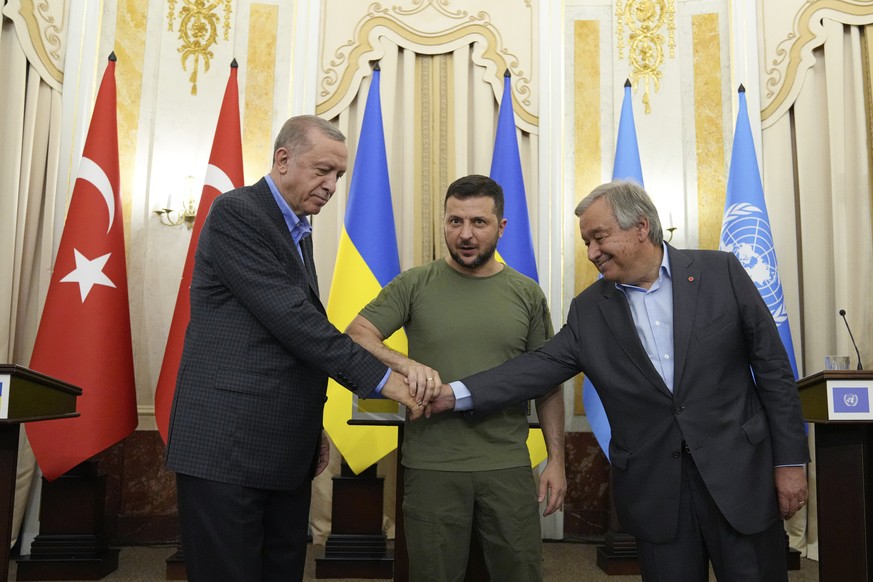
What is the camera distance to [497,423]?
7.18ft

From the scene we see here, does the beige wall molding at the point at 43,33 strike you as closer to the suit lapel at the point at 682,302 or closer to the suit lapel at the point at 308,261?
the suit lapel at the point at 308,261

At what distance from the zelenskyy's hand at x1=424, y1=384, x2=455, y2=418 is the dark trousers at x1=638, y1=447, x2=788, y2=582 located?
0.66 m

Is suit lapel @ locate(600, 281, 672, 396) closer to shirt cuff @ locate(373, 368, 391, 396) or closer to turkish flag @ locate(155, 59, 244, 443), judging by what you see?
shirt cuff @ locate(373, 368, 391, 396)

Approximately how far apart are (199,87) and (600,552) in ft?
12.9

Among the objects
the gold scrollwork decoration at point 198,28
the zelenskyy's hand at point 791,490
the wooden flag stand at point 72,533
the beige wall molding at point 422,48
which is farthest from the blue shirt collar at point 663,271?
the gold scrollwork decoration at point 198,28

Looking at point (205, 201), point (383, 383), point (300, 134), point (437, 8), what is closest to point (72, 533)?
point (205, 201)

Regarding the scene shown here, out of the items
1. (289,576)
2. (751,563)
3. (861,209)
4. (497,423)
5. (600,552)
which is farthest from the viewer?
(861,209)

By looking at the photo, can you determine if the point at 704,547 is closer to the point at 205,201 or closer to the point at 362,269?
the point at 362,269

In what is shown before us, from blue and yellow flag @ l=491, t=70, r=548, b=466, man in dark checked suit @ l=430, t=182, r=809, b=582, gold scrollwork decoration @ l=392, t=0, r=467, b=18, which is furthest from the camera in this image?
gold scrollwork decoration @ l=392, t=0, r=467, b=18

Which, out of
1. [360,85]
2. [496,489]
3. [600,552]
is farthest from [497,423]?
[360,85]

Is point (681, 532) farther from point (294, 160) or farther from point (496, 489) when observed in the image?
point (294, 160)

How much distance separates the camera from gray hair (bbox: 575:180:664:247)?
2086 millimetres

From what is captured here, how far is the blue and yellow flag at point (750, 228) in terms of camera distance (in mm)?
4059

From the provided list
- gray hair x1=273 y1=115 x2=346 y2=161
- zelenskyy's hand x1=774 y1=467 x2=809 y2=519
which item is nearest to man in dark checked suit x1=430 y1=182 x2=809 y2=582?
zelenskyy's hand x1=774 y1=467 x2=809 y2=519
